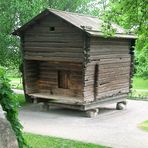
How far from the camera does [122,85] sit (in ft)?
65.6

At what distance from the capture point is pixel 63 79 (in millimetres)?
18734

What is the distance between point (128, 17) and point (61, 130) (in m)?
4.95

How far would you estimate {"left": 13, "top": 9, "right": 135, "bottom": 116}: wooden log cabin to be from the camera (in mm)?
17328

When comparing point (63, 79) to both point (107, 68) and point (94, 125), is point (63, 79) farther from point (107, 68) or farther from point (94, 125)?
point (94, 125)

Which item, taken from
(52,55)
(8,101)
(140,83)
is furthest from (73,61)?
(140,83)

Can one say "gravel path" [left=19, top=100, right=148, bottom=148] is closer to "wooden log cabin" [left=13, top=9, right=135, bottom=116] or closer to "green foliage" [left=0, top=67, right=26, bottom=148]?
"wooden log cabin" [left=13, top=9, right=135, bottom=116]

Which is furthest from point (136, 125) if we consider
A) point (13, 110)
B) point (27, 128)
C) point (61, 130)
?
point (13, 110)

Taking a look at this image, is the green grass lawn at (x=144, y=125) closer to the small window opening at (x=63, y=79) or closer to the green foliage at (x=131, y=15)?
the small window opening at (x=63, y=79)

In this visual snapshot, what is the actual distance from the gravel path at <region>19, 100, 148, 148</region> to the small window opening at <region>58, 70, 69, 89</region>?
114 centimetres

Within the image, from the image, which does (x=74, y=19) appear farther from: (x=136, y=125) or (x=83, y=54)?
(x=136, y=125)

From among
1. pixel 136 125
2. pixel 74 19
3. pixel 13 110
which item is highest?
pixel 74 19

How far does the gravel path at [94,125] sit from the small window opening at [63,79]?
1.14 meters

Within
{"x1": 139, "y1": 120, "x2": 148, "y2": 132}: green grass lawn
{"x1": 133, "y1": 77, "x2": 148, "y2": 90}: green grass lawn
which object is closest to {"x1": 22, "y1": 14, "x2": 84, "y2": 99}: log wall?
{"x1": 139, "y1": 120, "x2": 148, "y2": 132}: green grass lawn

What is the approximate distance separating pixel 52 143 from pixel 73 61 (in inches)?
209
